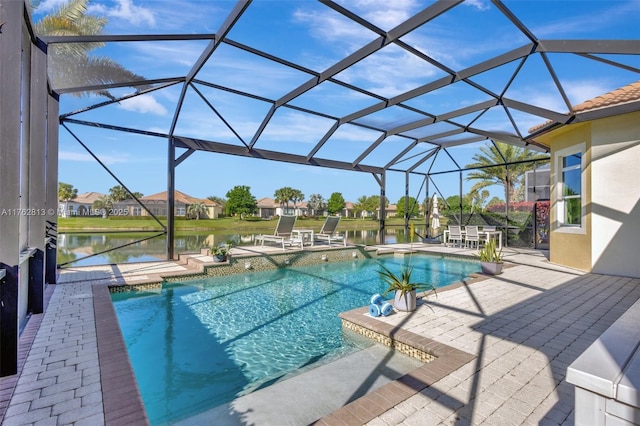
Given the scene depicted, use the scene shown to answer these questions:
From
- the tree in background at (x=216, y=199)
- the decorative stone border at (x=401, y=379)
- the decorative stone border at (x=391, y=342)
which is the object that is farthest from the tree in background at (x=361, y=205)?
the decorative stone border at (x=401, y=379)

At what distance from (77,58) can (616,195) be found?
1486 cm

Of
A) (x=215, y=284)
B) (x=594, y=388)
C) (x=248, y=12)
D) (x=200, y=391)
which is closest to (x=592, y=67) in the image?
(x=248, y=12)

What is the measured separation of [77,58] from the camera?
376 inches

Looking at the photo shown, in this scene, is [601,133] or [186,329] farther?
[601,133]

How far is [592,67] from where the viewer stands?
5996 millimetres

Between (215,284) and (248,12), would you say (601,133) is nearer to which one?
(248,12)

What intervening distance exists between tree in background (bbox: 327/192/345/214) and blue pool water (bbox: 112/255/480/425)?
51555 mm

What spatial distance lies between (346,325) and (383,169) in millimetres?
10184

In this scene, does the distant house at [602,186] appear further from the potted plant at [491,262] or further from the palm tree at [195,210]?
the palm tree at [195,210]

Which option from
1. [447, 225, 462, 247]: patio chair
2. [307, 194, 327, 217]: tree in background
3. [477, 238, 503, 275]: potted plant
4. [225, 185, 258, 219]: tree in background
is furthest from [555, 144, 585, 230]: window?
[307, 194, 327, 217]: tree in background

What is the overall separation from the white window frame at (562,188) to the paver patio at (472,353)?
2104 millimetres

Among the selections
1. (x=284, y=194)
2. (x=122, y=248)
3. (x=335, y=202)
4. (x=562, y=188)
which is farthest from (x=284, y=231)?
(x=335, y=202)

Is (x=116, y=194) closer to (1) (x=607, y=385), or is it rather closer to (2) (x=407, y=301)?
(2) (x=407, y=301)

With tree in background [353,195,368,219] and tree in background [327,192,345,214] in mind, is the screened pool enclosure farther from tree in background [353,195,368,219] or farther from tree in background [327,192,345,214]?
tree in background [353,195,368,219]
